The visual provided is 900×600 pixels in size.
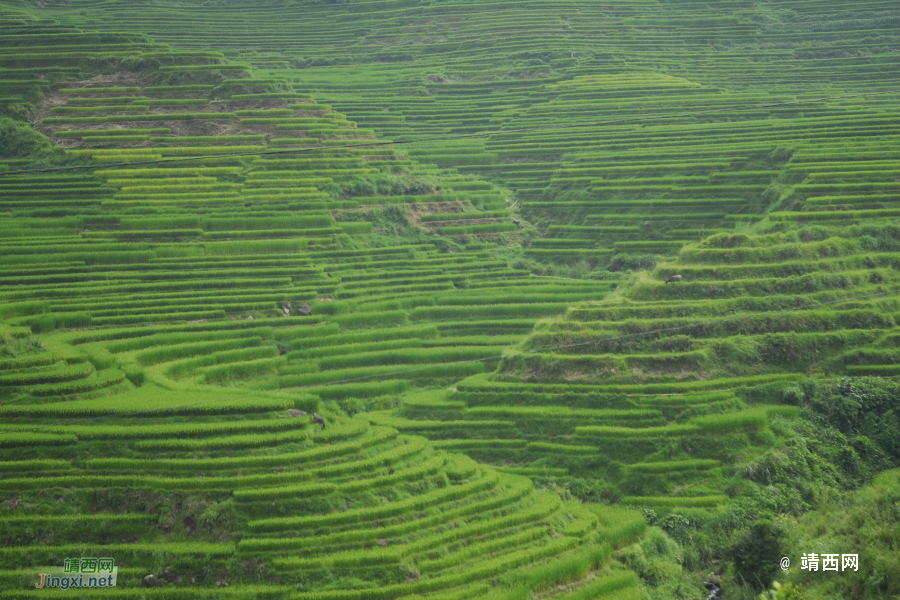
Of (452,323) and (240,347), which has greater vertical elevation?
(452,323)

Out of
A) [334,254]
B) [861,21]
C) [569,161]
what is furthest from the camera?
[861,21]

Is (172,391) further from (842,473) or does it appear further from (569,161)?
(569,161)

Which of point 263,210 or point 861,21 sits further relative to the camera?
point 861,21

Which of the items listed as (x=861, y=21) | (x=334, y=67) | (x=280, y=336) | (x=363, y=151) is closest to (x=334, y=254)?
(x=280, y=336)

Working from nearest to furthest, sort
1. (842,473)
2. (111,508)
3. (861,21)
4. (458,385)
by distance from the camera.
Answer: (111,508) < (842,473) < (458,385) < (861,21)

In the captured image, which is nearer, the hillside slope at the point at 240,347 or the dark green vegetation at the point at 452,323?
the hillside slope at the point at 240,347

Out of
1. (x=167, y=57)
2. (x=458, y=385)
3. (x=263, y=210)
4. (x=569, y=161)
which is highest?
(x=167, y=57)

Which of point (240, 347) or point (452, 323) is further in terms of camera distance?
point (452, 323)

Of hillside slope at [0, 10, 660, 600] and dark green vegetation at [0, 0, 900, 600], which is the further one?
dark green vegetation at [0, 0, 900, 600]
